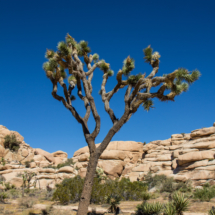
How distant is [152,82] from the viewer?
9.07 metres

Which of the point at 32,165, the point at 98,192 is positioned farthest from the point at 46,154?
the point at 98,192

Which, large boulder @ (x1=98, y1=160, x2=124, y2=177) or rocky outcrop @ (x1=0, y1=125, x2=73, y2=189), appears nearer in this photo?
rocky outcrop @ (x1=0, y1=125, x2=73, y2=189)

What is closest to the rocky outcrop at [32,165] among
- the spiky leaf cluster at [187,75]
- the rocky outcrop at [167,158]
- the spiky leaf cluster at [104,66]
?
the rocky outcrop at [167,158]

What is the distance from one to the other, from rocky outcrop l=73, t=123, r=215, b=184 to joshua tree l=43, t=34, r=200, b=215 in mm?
13137

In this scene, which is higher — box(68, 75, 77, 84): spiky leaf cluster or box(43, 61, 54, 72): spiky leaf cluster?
box(43, 61, 54, 72): spiky leaf cluster

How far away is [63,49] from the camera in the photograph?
9.02 m

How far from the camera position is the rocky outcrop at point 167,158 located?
66.3 feet

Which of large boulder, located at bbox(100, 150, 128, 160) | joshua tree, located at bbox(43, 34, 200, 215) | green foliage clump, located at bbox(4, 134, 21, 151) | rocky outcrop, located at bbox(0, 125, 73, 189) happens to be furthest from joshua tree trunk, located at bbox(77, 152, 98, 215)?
green foliage clump, located at bbox(4, 134, 21, 151)

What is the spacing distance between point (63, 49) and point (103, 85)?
252 cm

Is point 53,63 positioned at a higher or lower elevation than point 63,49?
lower

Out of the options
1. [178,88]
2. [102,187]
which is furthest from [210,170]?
[178,88]

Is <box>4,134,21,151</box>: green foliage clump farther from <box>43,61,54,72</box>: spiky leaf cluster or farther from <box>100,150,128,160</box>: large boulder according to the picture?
<box>43,61,54,72</box>: spiky leaf cluster

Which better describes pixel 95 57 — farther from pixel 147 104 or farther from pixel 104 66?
pixel 147 104

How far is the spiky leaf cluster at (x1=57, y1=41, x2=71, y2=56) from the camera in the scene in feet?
29.4
